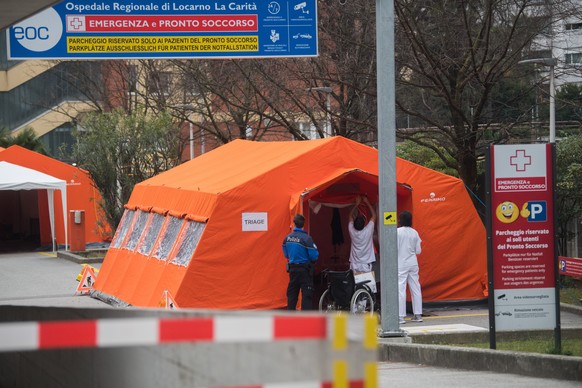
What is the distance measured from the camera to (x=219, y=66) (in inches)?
1264

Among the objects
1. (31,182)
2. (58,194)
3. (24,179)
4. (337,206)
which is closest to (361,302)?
(337,206)

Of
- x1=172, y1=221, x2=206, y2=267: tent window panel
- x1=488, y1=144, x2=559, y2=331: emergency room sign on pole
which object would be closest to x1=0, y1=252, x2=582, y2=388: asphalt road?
x1=488, y1=144, x2=559, y2=331: emergency room sign on pole

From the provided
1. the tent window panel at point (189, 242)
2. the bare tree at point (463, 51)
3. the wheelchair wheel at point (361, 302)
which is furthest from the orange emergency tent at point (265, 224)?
the bare tree at point (463, 51)

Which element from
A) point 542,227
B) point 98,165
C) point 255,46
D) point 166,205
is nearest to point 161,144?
point 98,165

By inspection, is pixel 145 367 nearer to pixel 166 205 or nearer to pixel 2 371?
pixel 2 371

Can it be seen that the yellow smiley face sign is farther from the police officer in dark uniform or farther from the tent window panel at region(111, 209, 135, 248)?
the tent window panel at region(111, 209, 135, 248)

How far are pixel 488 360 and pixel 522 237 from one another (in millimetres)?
1493

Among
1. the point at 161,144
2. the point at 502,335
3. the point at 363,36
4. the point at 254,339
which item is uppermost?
the point at 363,36

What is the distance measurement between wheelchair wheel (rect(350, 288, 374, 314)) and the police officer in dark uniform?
2.28ft

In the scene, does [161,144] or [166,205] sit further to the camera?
[161,144]

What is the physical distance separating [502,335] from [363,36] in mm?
11610

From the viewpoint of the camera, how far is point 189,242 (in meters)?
17.0

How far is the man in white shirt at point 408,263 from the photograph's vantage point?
16234mm

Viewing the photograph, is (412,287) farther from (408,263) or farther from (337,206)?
(337,206)
